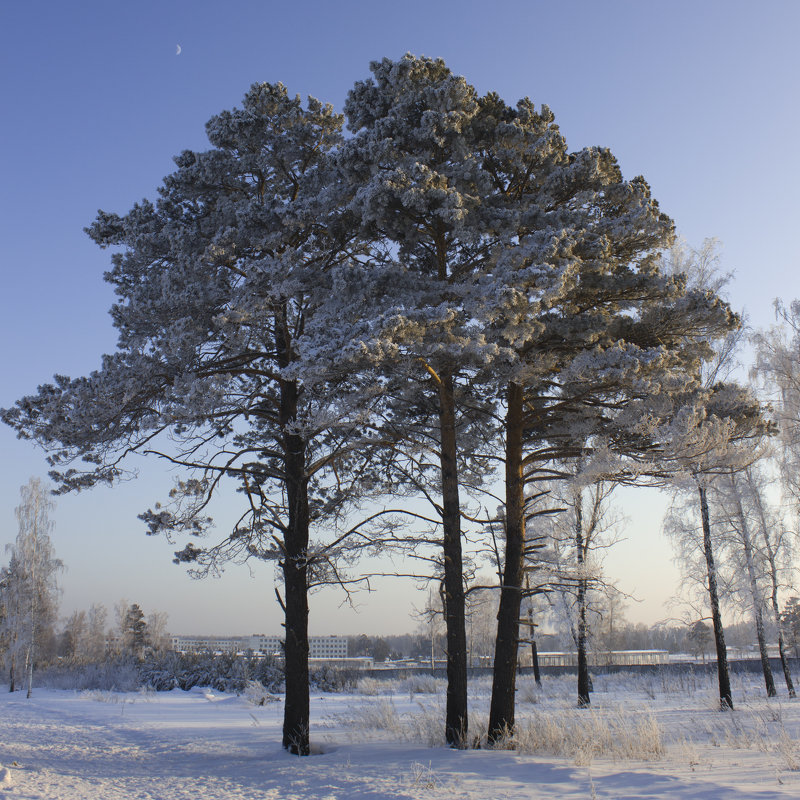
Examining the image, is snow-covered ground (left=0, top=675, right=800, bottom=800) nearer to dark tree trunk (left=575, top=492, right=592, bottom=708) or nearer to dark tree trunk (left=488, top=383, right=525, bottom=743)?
dark tree trunk (left=488, top=383, right=525, bottom=743)

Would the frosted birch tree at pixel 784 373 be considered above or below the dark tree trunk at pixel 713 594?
above

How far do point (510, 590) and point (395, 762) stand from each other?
9.84 feet

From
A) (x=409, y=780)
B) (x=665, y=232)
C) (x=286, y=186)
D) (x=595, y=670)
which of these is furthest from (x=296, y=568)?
(x=595, y=670)

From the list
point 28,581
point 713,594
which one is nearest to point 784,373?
point 713,594

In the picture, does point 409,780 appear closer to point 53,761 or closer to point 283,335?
point 53,761

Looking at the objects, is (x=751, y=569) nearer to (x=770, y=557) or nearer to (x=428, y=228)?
(x=770, y=557)

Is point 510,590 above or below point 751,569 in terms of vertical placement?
below

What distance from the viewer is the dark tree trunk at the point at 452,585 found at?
9.30 meters

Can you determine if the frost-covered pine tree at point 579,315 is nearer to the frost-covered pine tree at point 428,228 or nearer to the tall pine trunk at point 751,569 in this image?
the frost-covered pine tree at point 428,228

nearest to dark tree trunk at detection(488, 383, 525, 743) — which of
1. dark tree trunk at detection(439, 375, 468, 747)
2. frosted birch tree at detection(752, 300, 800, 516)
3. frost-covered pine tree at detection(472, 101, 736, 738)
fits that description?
frost-covered pine tree at detection(472, 101, 736, 738)

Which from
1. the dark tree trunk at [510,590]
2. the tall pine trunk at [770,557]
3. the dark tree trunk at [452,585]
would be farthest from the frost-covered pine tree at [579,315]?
the tall pine trunk at [770,557]

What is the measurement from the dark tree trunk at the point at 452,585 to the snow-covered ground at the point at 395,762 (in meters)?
0.51

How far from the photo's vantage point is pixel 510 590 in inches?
382

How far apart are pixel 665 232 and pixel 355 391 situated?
17.0 ft
